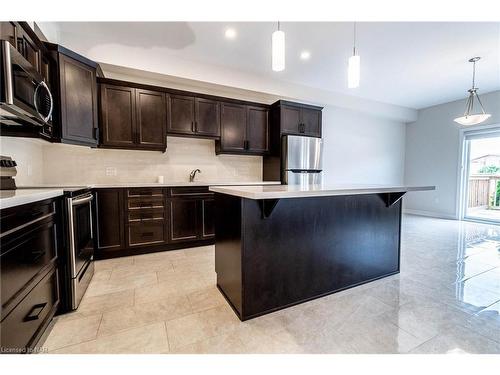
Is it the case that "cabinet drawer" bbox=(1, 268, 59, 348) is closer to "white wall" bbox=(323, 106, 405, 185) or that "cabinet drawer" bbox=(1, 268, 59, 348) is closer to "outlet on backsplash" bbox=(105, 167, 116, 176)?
"outlet on backsplash" bbox=(105, 167, 116, 176)

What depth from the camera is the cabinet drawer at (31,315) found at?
1074mm

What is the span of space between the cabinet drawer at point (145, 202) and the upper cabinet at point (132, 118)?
792 millimetres

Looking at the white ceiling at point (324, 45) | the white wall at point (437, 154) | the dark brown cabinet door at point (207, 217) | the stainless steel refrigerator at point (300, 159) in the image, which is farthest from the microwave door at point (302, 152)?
the white wall at point (437, 154)

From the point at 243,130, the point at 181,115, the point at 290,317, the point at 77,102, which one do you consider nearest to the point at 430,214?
the point at 243,130

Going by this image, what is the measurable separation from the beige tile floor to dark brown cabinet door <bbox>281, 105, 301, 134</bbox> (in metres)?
2.69

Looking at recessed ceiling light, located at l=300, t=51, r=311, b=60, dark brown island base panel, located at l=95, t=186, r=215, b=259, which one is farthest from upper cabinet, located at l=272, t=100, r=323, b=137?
dark brown island base panel, located at l=95, t=186, r=215, b=259

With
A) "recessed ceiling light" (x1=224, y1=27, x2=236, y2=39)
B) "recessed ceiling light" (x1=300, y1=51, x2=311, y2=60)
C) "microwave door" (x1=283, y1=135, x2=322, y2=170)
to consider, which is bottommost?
"microwave door" (x1=283, y1=135, x2=322, y2=170)

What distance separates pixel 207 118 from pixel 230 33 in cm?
122

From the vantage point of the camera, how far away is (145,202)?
2.96 metres

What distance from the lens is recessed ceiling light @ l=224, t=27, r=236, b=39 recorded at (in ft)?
9.05

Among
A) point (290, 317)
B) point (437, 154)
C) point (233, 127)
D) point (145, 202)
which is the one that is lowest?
point (290, 317)

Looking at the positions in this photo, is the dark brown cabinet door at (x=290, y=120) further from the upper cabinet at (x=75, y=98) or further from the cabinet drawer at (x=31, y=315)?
the cabinet drawer at (x=31, y=315)

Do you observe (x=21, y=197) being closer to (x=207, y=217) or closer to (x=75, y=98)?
(x=75, y=98)

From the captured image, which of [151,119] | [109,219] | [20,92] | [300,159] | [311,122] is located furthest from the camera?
[311,122]
